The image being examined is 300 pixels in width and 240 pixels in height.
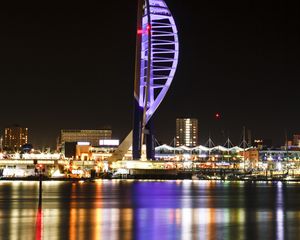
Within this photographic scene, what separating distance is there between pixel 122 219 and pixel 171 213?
5.18 m

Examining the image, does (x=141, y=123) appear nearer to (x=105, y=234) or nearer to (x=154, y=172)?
(x=154, y=172)

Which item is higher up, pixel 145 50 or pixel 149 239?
pixel 145 50

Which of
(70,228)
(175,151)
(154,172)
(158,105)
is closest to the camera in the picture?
(70,228)

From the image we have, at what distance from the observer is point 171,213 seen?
149 feet

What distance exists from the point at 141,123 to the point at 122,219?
72237mm

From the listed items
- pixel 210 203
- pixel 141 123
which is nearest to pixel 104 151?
pixel 141 123

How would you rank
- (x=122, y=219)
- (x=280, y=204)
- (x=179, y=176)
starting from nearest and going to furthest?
(x=122, y=219)
(x=280, y=204)
(x=179, y=176)

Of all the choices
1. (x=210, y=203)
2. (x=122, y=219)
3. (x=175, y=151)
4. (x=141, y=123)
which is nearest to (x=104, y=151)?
(x=175, y=151)

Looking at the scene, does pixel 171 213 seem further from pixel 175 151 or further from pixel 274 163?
pixel 175 151

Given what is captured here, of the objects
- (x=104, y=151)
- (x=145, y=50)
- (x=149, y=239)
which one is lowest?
(x=149, y=239)

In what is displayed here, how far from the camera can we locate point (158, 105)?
357ft

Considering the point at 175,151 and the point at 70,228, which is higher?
the point at 175,151

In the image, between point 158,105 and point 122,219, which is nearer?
point 122,219

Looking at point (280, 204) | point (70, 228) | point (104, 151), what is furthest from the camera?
point (104, 151)
